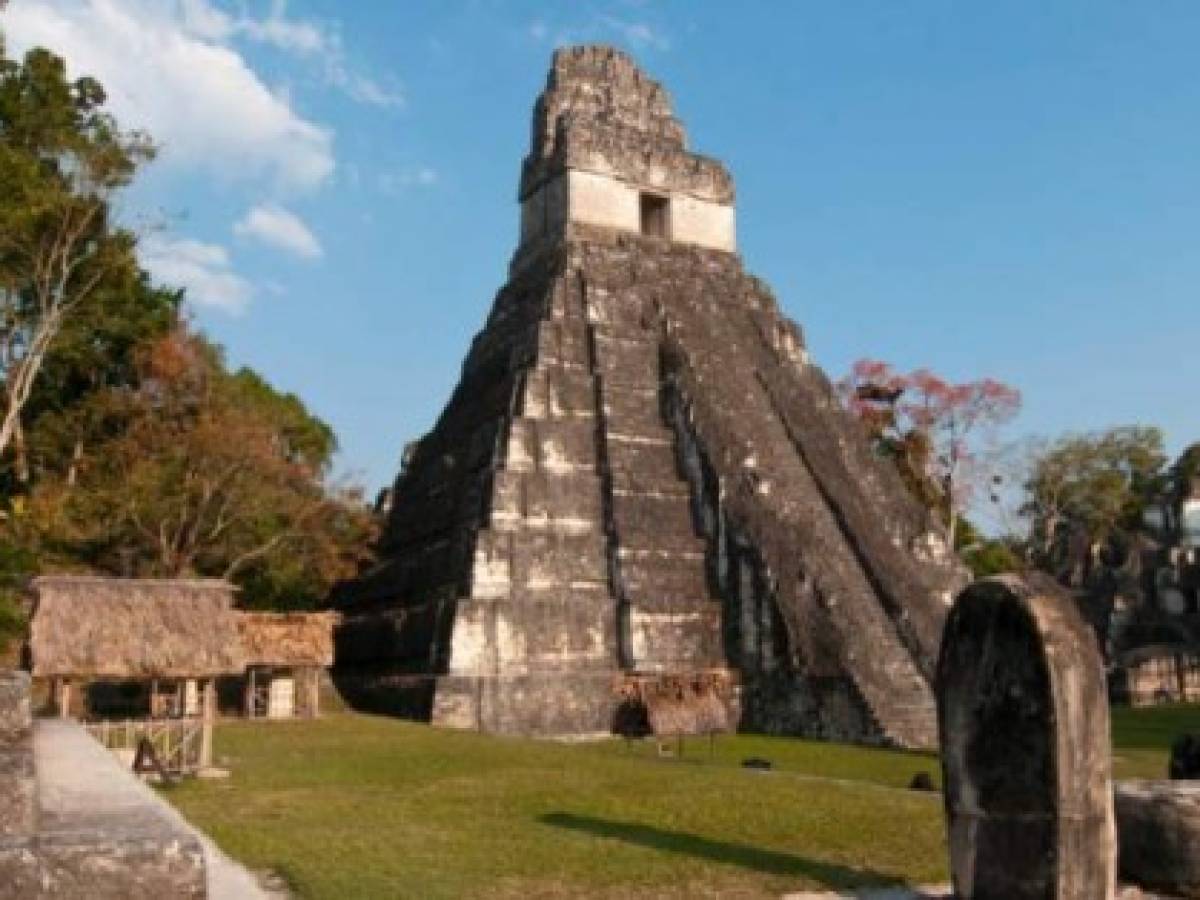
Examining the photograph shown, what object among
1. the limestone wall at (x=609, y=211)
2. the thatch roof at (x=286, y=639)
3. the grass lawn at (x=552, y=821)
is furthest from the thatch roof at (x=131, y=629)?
the limestone wall at (x=609, y=211)

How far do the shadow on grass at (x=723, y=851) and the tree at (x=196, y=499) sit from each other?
1454cm

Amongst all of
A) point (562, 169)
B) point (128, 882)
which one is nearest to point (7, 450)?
point (562, 169)

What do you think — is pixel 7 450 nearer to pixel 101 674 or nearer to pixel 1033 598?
pixel 101 674

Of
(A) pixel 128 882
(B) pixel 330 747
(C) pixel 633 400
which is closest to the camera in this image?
(A) pixel 128 882

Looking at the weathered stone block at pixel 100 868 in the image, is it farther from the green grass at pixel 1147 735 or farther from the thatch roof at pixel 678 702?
the thatch roof at pixel 678 702

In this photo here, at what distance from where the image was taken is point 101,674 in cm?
1295

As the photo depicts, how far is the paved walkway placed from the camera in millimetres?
3088

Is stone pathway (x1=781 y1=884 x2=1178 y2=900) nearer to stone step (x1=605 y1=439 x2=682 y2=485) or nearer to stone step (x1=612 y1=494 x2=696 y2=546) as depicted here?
stone step (x1=612 y1=494 x2=696 y2=546)

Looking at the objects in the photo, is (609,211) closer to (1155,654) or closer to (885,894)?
(1155,654)

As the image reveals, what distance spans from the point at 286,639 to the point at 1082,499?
3601 centimetres

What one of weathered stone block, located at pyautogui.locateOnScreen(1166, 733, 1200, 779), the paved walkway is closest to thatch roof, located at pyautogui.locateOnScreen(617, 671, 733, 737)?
weathered stone block, located at pyautogui.locateOnScreen(1166, 733, 1200, 779)

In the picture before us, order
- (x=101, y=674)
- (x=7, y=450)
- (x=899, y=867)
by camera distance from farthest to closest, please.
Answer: (x=7, y=450)
(x=101, y=674)
(x=899, y=867)

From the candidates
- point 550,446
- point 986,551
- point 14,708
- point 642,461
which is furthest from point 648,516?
point 986,551

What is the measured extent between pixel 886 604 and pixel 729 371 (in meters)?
5.63
